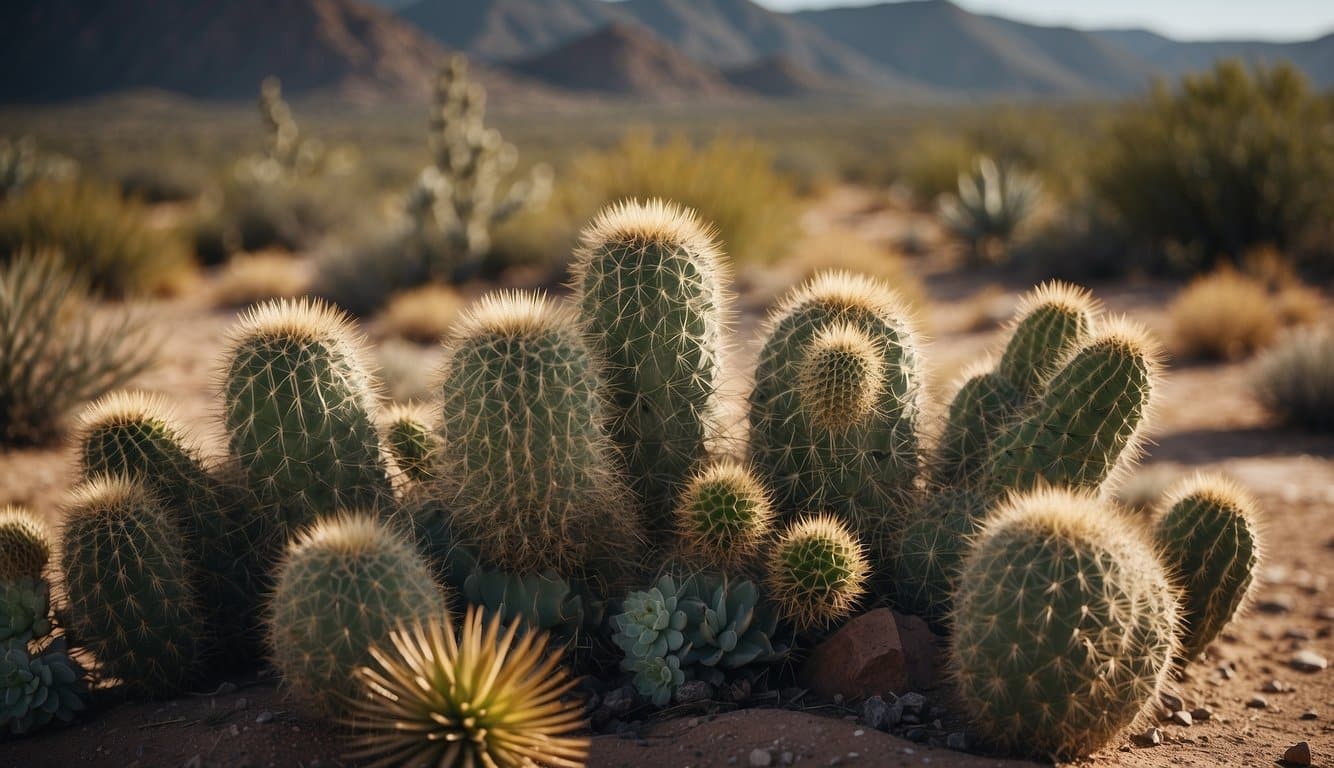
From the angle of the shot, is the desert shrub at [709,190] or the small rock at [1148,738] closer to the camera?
the small rock at [1148,738]

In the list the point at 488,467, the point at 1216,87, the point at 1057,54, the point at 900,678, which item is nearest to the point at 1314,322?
the point at 1216,87

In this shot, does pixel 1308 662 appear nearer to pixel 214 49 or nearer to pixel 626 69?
pixel 626 69

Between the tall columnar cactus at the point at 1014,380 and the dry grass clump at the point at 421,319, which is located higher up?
the dry grass clump at the point at 421,319

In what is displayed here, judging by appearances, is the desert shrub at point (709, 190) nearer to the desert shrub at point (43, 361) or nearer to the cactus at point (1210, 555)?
the desert shrub at point (43, 361)

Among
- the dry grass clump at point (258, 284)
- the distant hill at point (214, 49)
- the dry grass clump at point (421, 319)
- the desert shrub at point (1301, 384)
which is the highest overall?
the distant hill at point (214, 49)

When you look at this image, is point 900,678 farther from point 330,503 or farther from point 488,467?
point 330,503

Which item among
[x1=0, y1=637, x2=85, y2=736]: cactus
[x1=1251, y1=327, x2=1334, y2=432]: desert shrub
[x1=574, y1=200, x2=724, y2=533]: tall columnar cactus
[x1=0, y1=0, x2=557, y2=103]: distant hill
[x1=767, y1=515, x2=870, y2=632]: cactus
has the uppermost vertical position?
[x1=0, y1=0, x2=557, y2=103]: distant hill

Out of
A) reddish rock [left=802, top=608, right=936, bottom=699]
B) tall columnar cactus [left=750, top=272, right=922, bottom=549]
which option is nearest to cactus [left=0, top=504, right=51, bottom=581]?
tall columnar cactus [left=750, top=272, right=922, bottom=549]

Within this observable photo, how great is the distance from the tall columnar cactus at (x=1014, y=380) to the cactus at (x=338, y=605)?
84.8 inches

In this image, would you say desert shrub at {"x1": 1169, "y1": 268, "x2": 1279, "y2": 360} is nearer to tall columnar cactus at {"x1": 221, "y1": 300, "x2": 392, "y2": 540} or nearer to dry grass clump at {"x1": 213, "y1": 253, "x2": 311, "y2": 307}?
tall columnar cactus at {"x1": 221, "y1": 300, "x2": 392, "y2": 540}

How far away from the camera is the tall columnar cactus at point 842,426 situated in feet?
11.1

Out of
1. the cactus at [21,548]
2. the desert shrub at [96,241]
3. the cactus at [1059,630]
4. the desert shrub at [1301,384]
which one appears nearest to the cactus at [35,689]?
the cactus at [21,548]

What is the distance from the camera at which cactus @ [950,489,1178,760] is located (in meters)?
2.57

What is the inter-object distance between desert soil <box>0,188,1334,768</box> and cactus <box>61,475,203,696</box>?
0.16m
